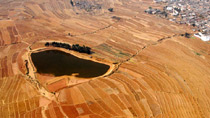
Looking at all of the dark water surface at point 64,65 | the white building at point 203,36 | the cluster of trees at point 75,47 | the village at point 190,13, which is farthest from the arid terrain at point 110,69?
the village at point 190,13

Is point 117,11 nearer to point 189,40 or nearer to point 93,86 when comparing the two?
point 189,40

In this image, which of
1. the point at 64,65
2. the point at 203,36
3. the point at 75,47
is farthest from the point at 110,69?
the point at 203,36

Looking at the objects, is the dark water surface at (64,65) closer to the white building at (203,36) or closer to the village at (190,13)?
the white building at (203,36)

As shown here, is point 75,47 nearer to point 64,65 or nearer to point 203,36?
point 64,65

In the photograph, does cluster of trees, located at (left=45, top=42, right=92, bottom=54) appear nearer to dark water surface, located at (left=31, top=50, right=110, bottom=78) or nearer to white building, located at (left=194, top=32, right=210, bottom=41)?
dark water surface, located at (left=31, top=50, right=110, bottom=78)

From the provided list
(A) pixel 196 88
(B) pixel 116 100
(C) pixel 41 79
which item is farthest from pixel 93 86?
(A) pixel 196 88

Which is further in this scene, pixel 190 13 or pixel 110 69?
pixel 190 13
